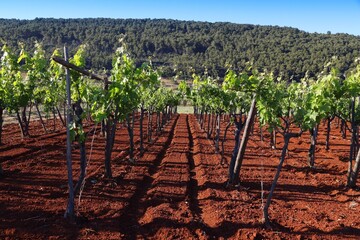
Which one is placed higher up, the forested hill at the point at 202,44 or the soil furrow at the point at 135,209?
the forested hill at the point at 202,44

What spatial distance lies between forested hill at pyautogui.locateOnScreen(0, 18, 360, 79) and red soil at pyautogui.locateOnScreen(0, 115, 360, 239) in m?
62.9

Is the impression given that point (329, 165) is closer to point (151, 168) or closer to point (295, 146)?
point (295, 146)

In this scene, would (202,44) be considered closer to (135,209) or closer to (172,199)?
(172,199)

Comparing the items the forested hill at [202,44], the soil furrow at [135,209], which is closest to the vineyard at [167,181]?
the soil furrow at [135,209]

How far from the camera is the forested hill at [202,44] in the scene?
3410 inches

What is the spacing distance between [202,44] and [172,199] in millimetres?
126968

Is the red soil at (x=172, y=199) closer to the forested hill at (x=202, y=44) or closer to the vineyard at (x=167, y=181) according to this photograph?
the vineyard at (x=167, y=181)

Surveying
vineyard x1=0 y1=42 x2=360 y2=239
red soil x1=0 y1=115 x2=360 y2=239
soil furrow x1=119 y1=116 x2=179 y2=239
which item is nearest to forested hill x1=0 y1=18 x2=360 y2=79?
red soil x1=0 y1=115 x2=360 y2=239

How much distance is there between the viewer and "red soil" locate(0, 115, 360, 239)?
739 centimetres

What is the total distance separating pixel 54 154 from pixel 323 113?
12372mm

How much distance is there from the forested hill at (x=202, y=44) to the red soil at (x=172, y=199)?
62.9 m

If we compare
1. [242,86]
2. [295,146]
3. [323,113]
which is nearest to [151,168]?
[242,86]

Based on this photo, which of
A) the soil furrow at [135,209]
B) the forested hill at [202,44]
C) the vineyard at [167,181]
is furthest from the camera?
the forested hill at [202,44]

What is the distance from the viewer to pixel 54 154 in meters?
15.4
